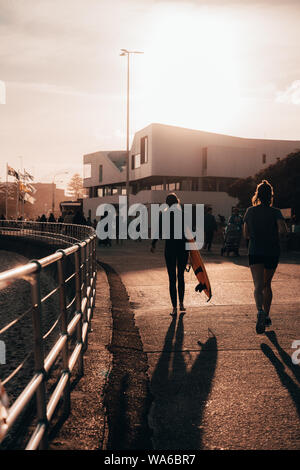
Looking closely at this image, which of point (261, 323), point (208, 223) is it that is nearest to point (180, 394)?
point (261, 323)

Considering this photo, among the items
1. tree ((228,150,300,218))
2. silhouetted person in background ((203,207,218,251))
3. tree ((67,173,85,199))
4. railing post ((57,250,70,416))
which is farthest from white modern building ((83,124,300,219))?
tree ((67,173,85,199))

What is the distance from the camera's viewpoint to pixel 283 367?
5023 millimetres

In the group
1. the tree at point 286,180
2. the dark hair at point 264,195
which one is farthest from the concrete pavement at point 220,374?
the tree at point 286,180

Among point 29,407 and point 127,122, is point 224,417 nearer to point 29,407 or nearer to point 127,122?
point 29,407

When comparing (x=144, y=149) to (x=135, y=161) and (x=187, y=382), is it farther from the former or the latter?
(x=187, y=382)

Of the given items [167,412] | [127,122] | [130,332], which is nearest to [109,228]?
[127,122]

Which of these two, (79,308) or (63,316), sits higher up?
(63,316)

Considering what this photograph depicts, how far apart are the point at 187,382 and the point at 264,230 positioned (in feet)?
8.80

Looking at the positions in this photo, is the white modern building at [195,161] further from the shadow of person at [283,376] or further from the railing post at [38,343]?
the railing post at [38,343]

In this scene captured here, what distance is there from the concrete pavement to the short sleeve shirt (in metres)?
1.01

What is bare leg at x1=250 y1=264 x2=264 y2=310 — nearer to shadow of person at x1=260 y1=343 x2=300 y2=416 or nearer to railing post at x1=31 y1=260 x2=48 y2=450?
shadow of person at x1=260 y1=343 x2=300 y2=416

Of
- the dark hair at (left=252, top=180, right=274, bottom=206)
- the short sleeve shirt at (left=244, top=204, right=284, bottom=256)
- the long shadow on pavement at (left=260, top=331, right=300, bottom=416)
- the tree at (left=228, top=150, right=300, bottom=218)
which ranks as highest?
the tree at (left=228, top=150, right=300, bottom=218)

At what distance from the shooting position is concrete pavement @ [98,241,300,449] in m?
3.49
